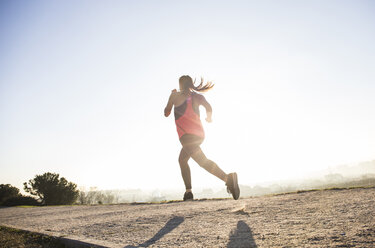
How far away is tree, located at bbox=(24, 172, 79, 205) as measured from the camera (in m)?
23.5

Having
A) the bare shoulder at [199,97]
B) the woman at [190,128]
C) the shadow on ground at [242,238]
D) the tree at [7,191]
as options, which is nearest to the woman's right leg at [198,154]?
the woman at [190,128]

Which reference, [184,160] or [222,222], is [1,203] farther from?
[222,222]

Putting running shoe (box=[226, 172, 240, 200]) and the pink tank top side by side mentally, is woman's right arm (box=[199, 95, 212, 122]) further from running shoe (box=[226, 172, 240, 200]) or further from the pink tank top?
running shoe (box=[226, 172, 240, 200])

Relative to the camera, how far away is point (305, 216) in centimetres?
234

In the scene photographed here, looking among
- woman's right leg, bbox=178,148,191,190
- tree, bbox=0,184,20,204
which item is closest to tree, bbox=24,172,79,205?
tree, bbox=0,184,20,204

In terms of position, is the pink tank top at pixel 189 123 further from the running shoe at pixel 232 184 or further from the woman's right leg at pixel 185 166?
the running shoe at pixel 232 184

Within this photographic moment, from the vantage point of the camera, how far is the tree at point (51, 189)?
23547 mm

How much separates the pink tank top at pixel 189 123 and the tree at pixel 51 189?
25547 mm

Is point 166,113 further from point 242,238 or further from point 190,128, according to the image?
point 242,238

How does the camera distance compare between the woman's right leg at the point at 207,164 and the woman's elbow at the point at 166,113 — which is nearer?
the woman's right leg at the point at 207,164

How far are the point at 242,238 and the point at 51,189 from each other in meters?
27.7

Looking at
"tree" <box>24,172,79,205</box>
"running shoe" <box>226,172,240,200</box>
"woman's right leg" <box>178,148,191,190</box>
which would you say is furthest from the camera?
"tree" <box>24,172,79,205</box>

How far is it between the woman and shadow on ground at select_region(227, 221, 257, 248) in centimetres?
148

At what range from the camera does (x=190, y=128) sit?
4043mm
